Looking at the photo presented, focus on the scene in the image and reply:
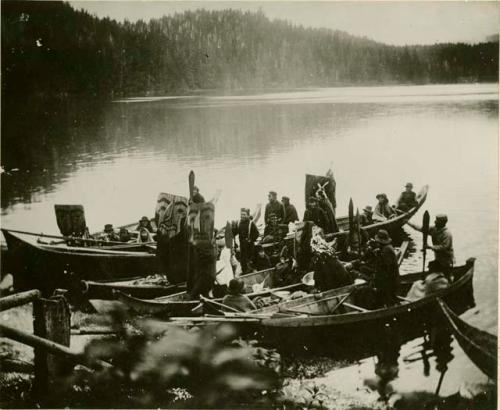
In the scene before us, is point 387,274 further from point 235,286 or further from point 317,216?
point 317,216

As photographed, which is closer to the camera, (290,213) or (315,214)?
(315,214)

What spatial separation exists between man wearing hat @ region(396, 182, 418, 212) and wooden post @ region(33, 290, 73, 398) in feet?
24.8

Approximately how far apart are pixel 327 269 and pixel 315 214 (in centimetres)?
250

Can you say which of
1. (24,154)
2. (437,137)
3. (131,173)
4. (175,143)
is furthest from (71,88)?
(437,137)

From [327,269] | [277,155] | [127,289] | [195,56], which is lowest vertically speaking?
[127,289]

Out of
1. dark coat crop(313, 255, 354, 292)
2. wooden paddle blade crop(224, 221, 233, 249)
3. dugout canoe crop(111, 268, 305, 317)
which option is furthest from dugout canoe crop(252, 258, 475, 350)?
wooden paddle blade crop(224, 221, 233, 249)

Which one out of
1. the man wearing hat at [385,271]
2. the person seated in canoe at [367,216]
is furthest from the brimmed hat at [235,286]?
the person seated in canoe at [367,216]

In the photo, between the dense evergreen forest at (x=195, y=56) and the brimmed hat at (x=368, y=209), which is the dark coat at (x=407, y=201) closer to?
the brimmed hat at (x=368, y=209)

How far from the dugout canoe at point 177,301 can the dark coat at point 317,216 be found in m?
1.67

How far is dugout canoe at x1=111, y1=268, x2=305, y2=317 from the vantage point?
7715 millimetres

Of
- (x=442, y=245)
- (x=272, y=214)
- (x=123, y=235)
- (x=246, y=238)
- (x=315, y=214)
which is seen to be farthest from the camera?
(x=123, y=235)

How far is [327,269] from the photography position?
25.3 ft

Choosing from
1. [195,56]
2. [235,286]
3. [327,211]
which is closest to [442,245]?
[235,286]

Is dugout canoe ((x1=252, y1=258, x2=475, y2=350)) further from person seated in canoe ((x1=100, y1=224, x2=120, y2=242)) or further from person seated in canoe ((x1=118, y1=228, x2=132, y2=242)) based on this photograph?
person seated in canoe ((x1=100, y1=224, x2=120, y2=242))
